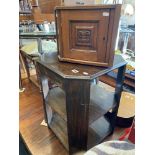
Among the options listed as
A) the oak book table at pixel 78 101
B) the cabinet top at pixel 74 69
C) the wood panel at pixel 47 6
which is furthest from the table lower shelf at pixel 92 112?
the wood panel at pixel 47 6

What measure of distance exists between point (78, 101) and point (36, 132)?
76 centimetres

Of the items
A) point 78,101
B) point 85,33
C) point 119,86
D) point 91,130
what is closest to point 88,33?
point 85,33

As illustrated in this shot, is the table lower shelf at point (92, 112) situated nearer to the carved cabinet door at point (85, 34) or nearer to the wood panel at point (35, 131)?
the wood panel at point (35, 131)

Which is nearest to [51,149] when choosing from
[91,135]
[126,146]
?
[91,135]

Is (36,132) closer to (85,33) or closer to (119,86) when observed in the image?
(119,86)

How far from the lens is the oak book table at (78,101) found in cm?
85

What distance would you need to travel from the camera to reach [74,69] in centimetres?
90

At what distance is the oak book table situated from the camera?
0.85m

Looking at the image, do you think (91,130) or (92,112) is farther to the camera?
(91,130)
